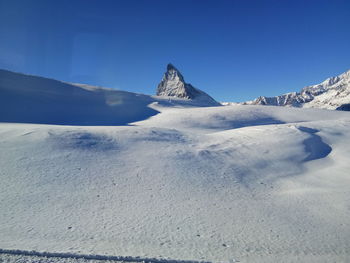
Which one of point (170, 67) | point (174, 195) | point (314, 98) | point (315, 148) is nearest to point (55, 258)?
point (174, 195)

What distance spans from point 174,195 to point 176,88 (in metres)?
41.7

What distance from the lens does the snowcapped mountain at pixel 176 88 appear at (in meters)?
41.8

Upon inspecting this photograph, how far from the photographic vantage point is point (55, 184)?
15.9ft

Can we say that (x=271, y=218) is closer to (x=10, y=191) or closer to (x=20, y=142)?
(x=10, y=191)

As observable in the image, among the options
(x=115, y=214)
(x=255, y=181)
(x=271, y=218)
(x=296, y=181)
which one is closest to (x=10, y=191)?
(x=115, y=214)

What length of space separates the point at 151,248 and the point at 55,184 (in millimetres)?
2528

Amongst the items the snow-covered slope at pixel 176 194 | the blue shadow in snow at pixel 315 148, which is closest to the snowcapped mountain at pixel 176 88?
the blue shadow in snow at pixel 315 148

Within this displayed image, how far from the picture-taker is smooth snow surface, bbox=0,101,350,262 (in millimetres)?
3367

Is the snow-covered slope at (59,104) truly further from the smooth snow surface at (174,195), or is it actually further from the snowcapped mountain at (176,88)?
the snowcapped mountain at (176,88)

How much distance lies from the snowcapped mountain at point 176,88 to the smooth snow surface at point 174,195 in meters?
33.2

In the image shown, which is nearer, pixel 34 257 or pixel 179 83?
pixel 34 257

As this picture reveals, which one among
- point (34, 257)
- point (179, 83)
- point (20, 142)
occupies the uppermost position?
point (179, 83)

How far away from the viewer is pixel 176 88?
45.6 meters

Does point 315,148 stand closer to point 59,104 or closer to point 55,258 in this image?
point 55,258
